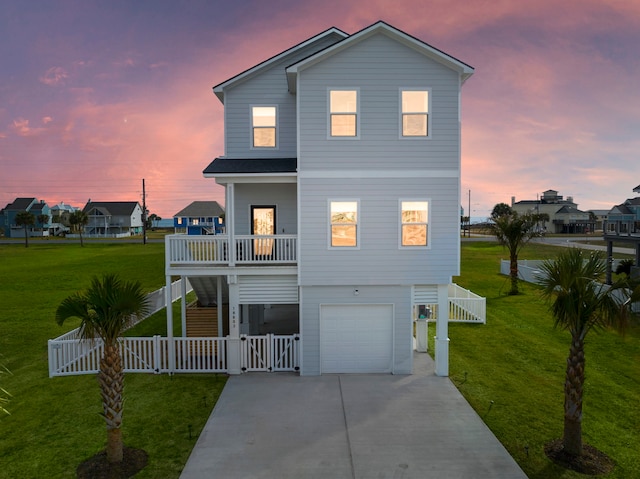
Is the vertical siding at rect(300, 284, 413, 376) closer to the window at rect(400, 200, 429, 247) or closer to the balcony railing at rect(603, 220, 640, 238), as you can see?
the window at rect(400, 200, 429, 247)

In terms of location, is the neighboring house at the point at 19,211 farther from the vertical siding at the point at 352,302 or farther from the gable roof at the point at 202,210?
the vertical siding at the point at 352,302

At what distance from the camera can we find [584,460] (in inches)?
284

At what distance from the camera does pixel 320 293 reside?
466 inches

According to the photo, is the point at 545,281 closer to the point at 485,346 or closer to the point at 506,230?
the point at 485,346

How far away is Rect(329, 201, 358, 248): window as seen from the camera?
38.1ft

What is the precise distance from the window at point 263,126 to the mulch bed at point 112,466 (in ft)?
32.8

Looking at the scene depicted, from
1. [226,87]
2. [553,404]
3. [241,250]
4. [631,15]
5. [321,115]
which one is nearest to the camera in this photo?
[553,404]

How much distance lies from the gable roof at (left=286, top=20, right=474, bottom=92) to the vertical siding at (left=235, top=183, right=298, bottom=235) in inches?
169

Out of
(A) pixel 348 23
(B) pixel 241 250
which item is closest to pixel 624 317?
(B) pixel 241 250

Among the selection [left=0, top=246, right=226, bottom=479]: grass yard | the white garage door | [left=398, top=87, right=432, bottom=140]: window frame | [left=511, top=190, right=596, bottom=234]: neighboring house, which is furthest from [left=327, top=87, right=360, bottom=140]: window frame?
[left=511, top=190, right=596, bottom=234]: neighboring house

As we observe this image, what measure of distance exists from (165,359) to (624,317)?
12.6 meters

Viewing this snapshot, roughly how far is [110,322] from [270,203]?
7706 mm

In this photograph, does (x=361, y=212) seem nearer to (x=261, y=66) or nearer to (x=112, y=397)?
(x=261, y=66)

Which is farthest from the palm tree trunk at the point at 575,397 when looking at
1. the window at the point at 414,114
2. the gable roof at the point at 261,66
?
the gable roof at the point at 261,66
